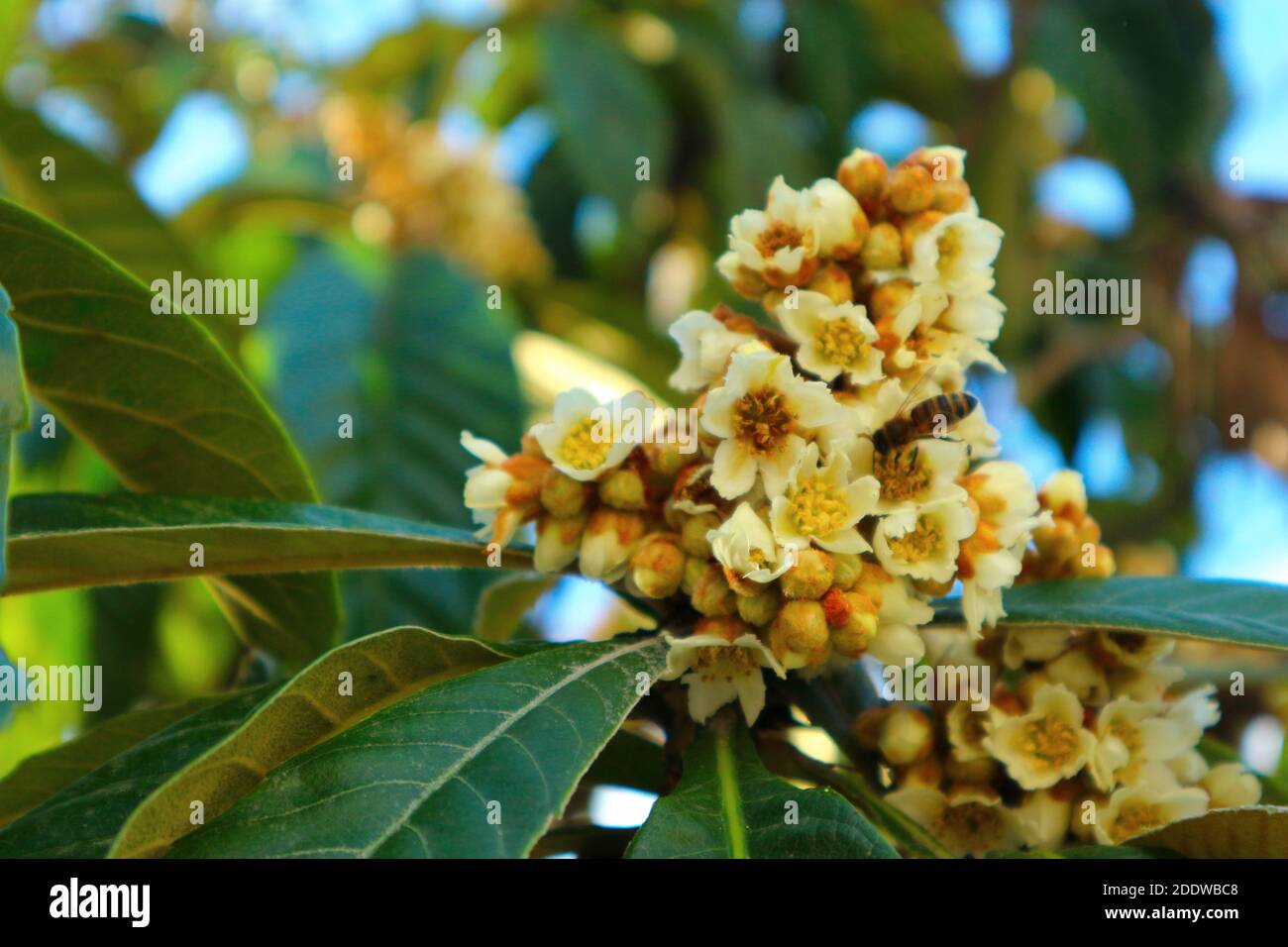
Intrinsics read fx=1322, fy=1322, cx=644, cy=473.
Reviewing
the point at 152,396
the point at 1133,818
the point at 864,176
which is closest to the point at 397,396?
the point at 152,396

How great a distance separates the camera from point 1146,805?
1.21 meters

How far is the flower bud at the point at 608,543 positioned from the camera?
118cm

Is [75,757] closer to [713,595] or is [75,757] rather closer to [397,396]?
[713,595]

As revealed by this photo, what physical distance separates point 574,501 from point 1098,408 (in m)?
2.75

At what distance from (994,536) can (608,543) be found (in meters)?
0.34

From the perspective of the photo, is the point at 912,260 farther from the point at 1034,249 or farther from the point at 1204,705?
the point at 1034,249

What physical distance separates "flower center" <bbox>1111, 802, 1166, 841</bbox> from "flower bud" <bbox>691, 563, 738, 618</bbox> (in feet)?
1.37

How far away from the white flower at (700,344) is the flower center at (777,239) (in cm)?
8

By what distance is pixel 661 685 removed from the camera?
47.9 inches

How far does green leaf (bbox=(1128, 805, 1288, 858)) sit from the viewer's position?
41.4 inches

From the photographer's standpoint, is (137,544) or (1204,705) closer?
(137,544)

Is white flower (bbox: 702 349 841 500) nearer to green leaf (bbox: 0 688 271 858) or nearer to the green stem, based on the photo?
the green stem
